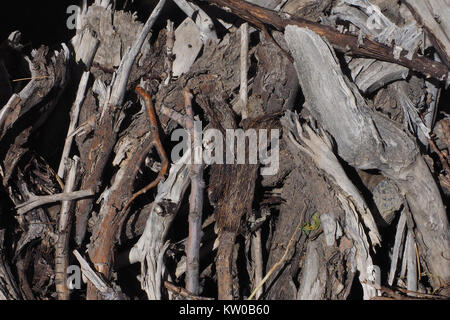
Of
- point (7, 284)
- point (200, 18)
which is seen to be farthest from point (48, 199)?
point (200, 18)

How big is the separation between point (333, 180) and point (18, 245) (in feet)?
5.76

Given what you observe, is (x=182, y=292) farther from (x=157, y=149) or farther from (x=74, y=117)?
(x=74, y=117)

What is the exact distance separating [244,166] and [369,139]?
2.28 ft

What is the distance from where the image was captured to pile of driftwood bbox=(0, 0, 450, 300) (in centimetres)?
259

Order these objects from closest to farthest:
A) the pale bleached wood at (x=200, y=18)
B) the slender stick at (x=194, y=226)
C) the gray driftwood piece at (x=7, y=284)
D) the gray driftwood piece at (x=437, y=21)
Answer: the gray driftwood piece at (x=7, y=284) < the slender stick at (x=194, y=226) < the gray driftwood piece at (x=437, y=21) < the pale bleached wood at (x=200, y=18)

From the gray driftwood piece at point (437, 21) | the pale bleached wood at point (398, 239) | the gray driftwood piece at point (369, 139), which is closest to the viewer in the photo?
the gray driftwood piece at point (369, 139)

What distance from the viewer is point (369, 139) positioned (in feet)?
8.55

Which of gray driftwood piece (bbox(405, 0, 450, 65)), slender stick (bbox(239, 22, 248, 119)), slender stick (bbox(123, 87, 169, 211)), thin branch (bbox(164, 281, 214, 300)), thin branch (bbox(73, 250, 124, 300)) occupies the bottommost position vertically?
thin branch (bbox(164, 281, 214, 300))

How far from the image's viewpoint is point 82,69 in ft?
10.5

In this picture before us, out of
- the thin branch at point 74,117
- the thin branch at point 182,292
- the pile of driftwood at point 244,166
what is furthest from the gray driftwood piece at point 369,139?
the thin branch at point 74,117

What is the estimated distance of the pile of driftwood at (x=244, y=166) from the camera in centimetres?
259

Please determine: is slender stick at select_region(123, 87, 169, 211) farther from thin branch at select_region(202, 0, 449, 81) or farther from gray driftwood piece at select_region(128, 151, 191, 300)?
thin branch at select_region(202, 0, 449, 81)

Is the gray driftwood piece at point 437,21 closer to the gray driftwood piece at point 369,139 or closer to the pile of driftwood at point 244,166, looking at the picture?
the pile of driftwood at point 244,166

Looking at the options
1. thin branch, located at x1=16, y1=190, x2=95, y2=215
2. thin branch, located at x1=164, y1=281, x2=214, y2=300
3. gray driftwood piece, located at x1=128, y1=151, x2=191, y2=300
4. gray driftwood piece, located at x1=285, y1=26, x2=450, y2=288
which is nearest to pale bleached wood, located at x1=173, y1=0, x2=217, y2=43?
gray driftwood piece, located at x1=285, y1=26, x2=450, y2=288
